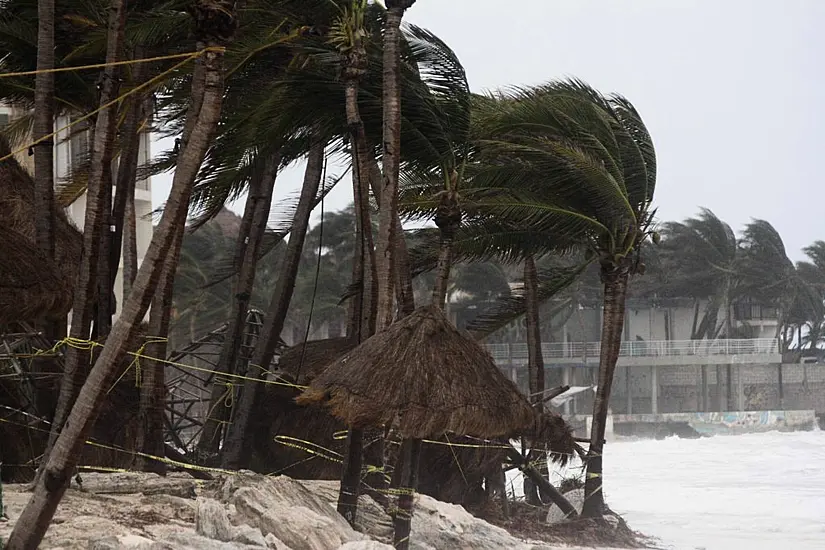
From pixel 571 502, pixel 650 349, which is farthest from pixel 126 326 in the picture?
pixel 650 349

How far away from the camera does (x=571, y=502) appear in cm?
1823

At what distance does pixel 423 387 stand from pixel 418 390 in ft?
0.18

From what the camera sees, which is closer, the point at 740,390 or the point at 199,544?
the point at 199,544

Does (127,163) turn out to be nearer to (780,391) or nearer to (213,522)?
(213,522)

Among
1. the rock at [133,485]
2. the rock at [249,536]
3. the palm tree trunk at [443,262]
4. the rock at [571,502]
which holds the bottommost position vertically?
the rock at [571,502]

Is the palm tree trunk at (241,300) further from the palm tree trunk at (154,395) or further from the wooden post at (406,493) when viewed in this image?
the wooden post at (406,493)

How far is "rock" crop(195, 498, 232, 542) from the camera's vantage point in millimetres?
8734

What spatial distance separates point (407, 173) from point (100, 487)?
5.78 metres

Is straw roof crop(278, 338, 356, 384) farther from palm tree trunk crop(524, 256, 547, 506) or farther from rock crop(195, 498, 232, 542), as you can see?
rock crop(195, 498, 232, 542)

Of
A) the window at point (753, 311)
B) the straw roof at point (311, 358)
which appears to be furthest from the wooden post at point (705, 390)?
the straw roof at point (311, 358)

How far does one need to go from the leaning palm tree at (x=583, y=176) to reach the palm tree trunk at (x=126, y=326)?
6.58 m

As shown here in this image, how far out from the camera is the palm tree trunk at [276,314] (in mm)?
15133

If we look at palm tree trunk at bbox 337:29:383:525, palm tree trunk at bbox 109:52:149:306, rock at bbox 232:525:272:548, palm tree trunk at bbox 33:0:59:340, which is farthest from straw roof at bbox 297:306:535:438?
palm tree trunk at bbox 109:52:149:306

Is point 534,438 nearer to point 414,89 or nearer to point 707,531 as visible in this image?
point 414,89
